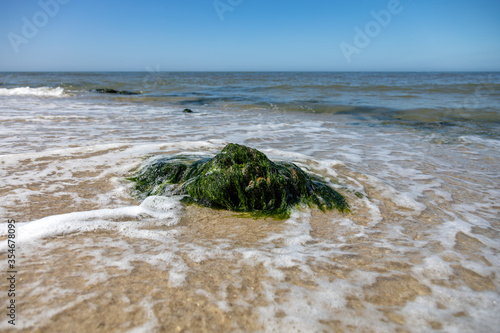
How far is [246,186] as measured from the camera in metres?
3.37

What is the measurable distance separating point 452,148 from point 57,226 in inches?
267

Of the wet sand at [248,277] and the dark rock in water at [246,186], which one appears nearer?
the wet sand at [248,277]

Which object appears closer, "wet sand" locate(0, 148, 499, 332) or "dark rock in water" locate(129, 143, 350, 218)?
"wet sand" locate(0, 148, 499, 332)

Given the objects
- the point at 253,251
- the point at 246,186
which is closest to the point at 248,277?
the point at 253,251

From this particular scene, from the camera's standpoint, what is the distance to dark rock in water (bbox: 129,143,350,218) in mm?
3297

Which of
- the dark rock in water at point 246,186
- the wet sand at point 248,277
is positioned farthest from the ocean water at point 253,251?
the dark rock in water at point 246,186

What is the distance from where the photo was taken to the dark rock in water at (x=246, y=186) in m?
3.30

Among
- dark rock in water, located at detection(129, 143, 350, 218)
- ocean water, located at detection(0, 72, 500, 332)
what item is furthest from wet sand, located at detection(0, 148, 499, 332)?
dark rock in water, located at detection(129, 143, 350, 218)

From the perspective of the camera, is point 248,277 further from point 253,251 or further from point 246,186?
point 246,186

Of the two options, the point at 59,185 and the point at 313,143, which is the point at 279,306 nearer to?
the point at 59,185

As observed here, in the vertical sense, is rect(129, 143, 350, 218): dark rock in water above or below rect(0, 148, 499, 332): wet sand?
above

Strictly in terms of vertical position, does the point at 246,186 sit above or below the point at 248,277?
above

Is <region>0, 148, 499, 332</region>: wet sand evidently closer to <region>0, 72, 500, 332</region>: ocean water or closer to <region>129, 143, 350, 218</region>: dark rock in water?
<region>0, 72, 500, 332</region>: ocean water

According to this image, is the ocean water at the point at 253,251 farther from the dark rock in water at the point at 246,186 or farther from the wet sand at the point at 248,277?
the dark rock in water at the point at 246,186
